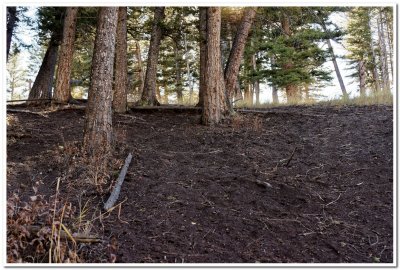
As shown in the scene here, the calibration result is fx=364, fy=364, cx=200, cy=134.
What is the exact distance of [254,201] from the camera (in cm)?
439

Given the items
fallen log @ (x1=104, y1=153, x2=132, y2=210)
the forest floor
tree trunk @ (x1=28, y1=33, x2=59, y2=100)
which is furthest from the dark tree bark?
fallen log @ (x1=104, y1=153, x2=132, y2=210)

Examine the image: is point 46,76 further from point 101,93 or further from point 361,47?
point 361,47

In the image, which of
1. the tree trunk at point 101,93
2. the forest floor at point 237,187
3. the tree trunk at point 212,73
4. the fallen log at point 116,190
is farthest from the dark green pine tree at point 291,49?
the fallen log at point 116,190

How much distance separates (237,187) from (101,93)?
2679mm

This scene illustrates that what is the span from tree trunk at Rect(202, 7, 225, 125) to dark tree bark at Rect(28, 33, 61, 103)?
22.4 feet

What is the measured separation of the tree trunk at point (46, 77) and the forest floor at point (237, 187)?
4.33 m

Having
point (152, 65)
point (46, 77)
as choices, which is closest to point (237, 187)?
point (152, 65)

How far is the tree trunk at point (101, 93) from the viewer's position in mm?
5688

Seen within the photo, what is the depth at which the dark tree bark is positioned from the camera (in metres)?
12.4

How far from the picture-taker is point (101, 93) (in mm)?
5812

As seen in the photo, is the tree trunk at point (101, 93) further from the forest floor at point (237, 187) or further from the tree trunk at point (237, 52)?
the tree trunk at point (237, 52)

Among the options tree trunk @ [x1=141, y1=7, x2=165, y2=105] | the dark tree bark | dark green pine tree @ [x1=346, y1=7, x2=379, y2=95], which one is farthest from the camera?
dark green pine tree @ [x1=346, y1=7, x2=379, y2=95]

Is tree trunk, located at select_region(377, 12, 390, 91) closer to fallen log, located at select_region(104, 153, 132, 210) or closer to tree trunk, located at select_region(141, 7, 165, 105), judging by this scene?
tree trunk, located at select_region(141, 7, 165, 105)

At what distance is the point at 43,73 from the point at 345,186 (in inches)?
428
